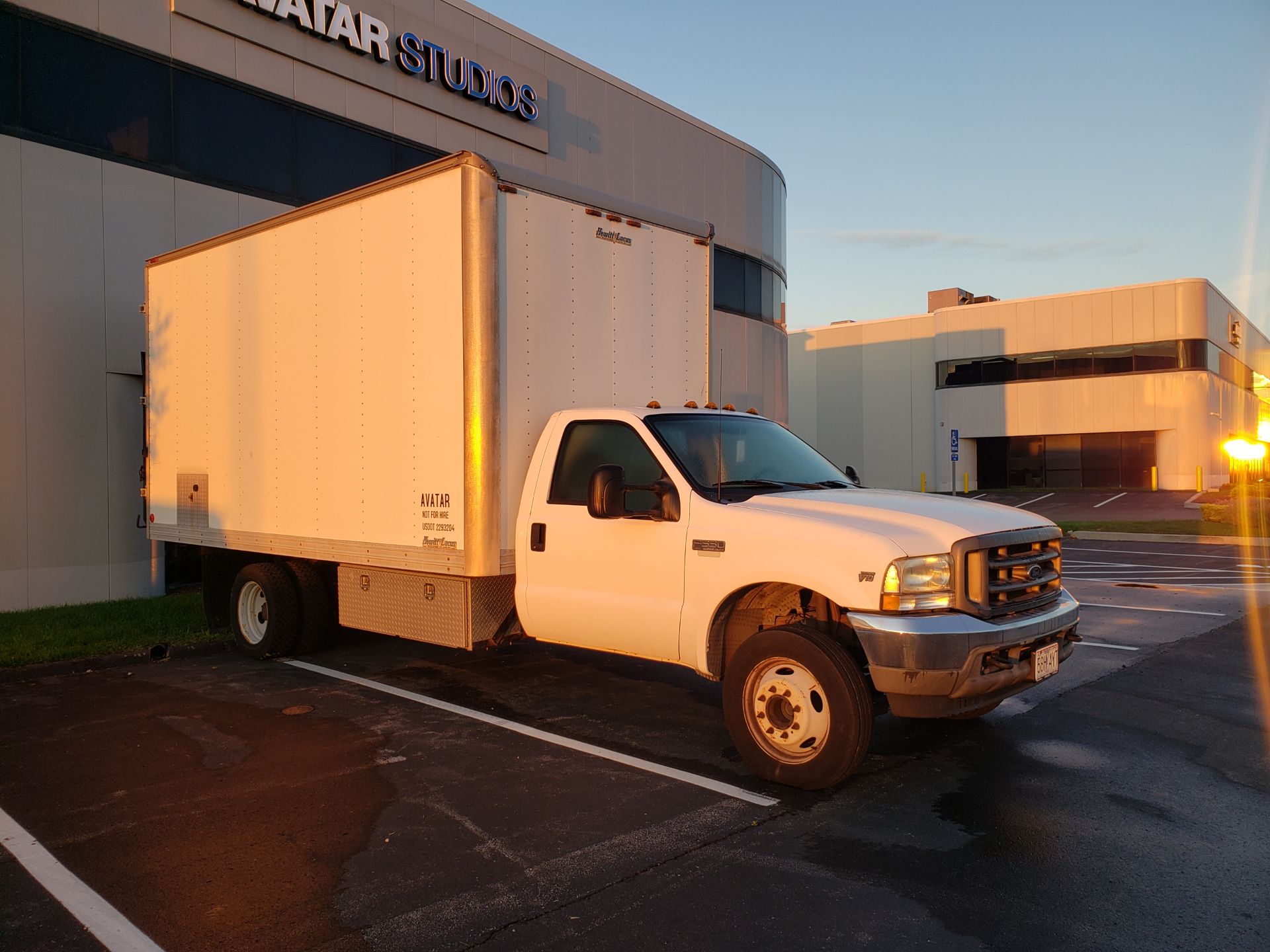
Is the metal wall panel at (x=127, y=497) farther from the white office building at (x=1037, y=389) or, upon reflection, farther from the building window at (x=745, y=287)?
the white office building at (x=1037, y=389)

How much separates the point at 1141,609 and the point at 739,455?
24.0 feet

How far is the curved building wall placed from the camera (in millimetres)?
11031

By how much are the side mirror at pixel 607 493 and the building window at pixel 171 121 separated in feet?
32.0

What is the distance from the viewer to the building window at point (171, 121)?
11.0 meters

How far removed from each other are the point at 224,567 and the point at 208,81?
24.4 feet

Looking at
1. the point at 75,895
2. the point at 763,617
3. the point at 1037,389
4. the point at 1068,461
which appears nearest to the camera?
the point at 75,895

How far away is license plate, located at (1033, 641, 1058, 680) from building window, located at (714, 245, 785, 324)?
16336 mm

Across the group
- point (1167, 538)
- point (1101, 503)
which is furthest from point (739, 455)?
point (1101, 503)

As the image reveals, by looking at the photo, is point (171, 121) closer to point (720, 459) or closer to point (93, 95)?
point (93, 95)

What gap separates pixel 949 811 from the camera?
4742mm

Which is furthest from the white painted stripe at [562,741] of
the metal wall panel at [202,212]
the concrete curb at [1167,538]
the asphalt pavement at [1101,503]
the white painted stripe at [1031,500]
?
the white painted stripe at [1031,500]

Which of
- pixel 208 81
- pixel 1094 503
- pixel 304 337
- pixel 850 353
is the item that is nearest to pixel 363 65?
pixel 208 81

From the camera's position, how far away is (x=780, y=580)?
502cm

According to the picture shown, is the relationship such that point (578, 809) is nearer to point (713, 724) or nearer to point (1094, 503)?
point (713, 724)
